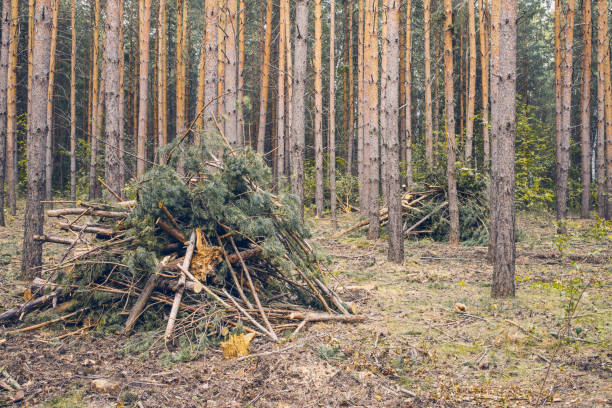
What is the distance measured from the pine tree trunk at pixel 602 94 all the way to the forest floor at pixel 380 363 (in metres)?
12.3

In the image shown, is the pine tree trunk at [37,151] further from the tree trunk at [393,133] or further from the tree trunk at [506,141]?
the tree trunk at [506,141]

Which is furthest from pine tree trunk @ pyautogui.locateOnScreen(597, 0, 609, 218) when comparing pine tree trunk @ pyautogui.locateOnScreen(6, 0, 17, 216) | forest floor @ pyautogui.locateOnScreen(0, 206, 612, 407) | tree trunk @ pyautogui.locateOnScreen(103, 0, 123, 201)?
pine tree trunk @ pyautogui.locateOnScreen(6, 0, 17, 216)

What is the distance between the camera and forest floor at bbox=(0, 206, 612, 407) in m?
3.53

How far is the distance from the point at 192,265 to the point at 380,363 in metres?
2.27

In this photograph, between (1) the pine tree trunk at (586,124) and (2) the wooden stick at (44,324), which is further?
(1) the pine tree trunk at (586,124)

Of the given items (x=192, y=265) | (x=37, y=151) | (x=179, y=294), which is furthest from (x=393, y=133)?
(x=37, y=151)

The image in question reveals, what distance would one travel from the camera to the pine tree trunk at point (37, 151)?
259 inches

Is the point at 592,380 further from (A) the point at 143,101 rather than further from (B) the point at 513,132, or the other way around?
(A) the point at 143,101

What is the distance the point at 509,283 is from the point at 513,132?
2.02 metres

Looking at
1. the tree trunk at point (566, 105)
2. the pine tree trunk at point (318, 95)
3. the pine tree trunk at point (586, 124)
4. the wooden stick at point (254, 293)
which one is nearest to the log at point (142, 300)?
the wooden stick at point (254, 293)

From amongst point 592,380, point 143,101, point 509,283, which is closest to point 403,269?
point 509,283

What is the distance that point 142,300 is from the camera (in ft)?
16.3

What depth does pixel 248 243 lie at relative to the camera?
5.67m

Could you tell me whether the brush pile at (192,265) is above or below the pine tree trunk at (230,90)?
below
